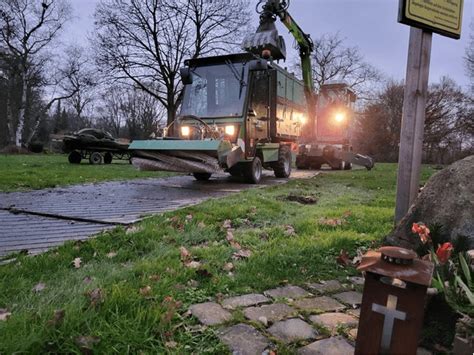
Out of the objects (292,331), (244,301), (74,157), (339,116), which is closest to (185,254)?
(244,301)

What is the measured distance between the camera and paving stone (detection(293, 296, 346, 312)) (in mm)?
2057

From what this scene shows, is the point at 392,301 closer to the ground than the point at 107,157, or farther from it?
farther from it

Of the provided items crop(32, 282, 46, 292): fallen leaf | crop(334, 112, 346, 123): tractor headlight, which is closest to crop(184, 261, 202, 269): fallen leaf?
crop(32, 282, 46, 292): fallen leaf

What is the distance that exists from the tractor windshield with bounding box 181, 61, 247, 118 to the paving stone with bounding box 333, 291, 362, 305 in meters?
6.26

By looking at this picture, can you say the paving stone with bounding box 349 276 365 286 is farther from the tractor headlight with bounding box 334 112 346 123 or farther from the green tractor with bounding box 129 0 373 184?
the tractor headlight with bounding box 334 112 346 123

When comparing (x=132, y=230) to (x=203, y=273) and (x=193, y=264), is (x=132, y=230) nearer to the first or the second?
(x=193, y=264)

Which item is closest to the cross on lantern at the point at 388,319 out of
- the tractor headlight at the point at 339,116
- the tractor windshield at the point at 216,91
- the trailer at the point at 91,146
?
the tractor windshield at the point at 216,91

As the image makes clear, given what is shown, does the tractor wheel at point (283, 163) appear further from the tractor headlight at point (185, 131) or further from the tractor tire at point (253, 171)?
the tractor headlight at point (185, 131)

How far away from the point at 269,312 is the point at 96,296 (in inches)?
35.5

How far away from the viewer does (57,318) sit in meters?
1.64

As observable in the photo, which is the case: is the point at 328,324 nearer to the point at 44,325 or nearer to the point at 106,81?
the point at 44,325

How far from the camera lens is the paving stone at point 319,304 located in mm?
2057

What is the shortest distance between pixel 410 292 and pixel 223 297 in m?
1.14

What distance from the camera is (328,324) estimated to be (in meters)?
1.88
